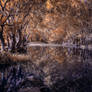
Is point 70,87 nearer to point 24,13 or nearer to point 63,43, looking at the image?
point 24,13

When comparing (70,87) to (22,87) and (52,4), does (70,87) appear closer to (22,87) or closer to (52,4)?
(22,87)

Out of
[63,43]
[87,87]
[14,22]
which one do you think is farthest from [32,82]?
[63,43]

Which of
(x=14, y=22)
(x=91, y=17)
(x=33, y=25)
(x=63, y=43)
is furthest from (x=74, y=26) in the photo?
(x=14, y=22)

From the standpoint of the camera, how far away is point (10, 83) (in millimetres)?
5129

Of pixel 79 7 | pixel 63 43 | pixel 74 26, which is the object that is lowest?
pixel 63 43

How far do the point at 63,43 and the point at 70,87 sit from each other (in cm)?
2708

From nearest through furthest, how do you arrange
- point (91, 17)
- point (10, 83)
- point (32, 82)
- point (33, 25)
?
point (10, 83)
point (32, 82)
point (33, 25)
point (91, 17)

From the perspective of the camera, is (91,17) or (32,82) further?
(91,17)

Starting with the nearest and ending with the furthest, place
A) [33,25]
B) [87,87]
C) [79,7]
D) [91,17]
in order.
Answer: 1. [87,87]
2. [33,25]
3. [79,7]
4. [91,17]

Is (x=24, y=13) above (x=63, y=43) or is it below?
above

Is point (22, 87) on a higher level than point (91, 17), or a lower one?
lower

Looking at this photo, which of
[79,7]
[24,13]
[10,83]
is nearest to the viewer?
[10,83]

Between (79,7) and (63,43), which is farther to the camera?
(63,43)

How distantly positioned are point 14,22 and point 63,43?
20147mm
